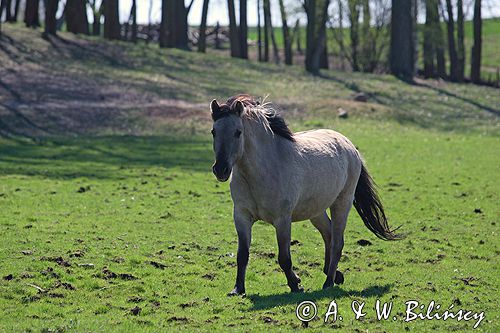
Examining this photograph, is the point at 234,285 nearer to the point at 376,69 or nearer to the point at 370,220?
the point at 370,220

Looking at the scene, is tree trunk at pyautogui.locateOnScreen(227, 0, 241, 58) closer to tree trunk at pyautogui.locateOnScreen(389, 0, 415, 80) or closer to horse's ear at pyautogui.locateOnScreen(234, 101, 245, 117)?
tree trunk at pyautogui.locateOnScreen(389, 0, 415, 80)

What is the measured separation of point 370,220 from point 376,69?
49216mm

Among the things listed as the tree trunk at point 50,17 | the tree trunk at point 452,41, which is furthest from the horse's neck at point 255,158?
the tree trunk at point 452,41

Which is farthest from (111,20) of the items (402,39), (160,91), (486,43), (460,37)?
(486,43)

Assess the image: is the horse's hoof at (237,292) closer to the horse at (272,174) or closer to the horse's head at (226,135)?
the horse at (272,174)

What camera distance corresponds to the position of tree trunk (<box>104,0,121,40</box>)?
141ft

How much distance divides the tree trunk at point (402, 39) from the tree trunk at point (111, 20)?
1458 centimetres

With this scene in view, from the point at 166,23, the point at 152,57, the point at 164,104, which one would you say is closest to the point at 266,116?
the point at 164,104

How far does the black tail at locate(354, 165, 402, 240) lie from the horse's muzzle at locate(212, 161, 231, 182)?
3171 millimetres

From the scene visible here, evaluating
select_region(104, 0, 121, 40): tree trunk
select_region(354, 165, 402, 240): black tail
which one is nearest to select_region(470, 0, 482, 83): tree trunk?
select_region(104, 0, 121, 40): tree trunk

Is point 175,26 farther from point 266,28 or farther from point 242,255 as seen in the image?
point 242,255

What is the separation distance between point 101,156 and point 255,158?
15689 mm

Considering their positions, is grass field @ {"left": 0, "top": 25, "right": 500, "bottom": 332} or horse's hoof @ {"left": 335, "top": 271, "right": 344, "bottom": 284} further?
horse's hoof @ {"left": 335, "top": 271, "right": 344, "bottom": 284}

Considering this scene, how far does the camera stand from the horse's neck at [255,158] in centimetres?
932
